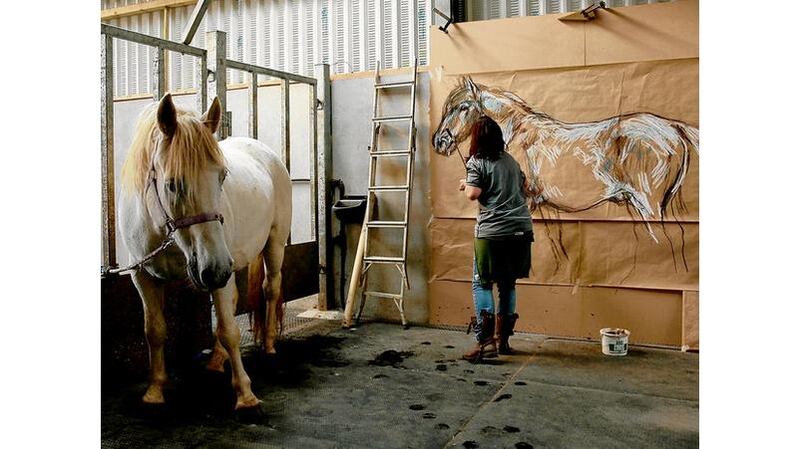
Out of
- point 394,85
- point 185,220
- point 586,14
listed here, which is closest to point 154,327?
point 185,220

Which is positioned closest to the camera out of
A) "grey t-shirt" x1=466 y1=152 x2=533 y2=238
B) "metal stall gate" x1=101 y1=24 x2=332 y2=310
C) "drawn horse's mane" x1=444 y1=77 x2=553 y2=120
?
"metal stall gate" x1=101 y1=24 x2=332 y2=310

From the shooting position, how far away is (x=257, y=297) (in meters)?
4.23

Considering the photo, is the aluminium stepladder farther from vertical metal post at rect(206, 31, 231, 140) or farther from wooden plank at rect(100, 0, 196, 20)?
wooden plank at rect(100, 0, 196, 20)

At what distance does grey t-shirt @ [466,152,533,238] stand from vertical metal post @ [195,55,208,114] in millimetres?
1835

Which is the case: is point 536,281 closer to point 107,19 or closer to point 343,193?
point 343,193

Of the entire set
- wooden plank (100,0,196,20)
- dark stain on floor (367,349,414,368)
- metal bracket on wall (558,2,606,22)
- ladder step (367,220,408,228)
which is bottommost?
dark stain on floor (367,349,414,368)

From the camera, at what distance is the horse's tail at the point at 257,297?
417cm

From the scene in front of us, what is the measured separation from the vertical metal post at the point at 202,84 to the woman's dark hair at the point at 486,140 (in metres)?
1.82

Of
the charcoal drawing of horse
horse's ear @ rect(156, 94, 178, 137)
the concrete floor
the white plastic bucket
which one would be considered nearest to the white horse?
horse's ear @ rect(156, 94, 178, 137)

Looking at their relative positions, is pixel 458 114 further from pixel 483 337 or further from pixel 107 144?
pixel 107 144

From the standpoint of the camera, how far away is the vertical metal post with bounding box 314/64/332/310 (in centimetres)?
546

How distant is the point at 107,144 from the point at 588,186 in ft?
10.8

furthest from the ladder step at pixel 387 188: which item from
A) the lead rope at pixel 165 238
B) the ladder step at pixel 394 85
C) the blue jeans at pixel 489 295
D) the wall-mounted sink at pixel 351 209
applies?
the lead rope at pixel 165 238
